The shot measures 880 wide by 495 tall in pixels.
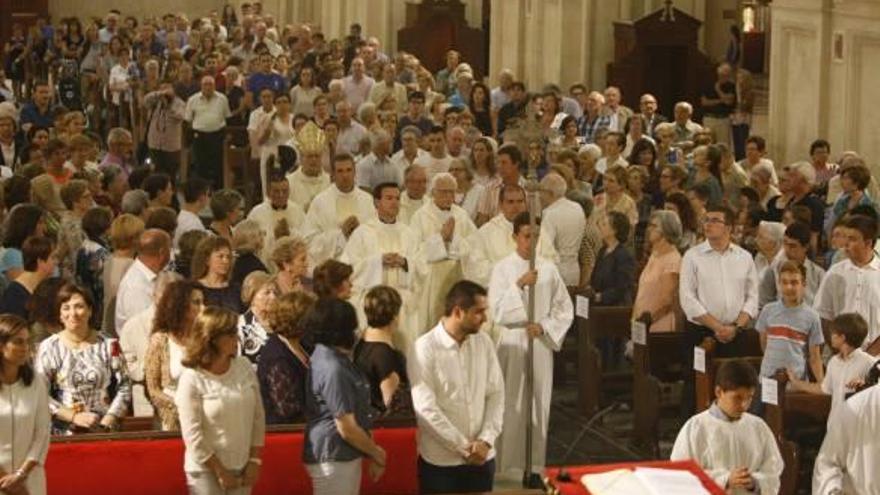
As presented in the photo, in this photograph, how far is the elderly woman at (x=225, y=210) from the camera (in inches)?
591

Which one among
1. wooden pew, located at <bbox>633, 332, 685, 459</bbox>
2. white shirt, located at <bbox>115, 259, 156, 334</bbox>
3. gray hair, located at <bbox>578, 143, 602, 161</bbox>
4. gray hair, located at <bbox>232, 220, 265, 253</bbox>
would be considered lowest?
wooden pew, located at <bbox>633, 332, 685, 459</bbox>

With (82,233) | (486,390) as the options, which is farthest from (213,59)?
(486,390)

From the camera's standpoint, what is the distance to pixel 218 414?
1019cm

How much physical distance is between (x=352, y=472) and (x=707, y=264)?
4.42 meters

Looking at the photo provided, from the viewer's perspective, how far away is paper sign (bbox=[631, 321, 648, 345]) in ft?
47.2

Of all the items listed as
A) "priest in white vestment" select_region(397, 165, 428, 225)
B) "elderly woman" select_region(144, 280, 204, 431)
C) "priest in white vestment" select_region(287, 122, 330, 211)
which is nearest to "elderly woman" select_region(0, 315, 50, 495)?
"elderly woman" select_region(144, 280, 204, 431)

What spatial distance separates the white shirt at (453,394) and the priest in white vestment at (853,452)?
1.84 m

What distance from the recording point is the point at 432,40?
36312 mm

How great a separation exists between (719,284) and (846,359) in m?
2.11

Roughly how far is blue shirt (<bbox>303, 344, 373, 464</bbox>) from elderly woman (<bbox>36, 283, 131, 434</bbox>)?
1.07 metres

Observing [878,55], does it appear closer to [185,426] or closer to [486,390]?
[486,390]

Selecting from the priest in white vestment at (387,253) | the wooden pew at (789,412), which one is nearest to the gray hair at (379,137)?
the priest in white vestment at (387,253)

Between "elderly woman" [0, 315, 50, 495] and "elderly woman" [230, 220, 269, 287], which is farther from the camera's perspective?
"elderly woman" [230, 220, 269, 287]

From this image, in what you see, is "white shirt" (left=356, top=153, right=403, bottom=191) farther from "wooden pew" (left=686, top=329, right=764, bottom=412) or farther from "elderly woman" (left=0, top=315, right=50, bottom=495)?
"elderly woman" (left=0, top=315, right=50, bottom=495)
